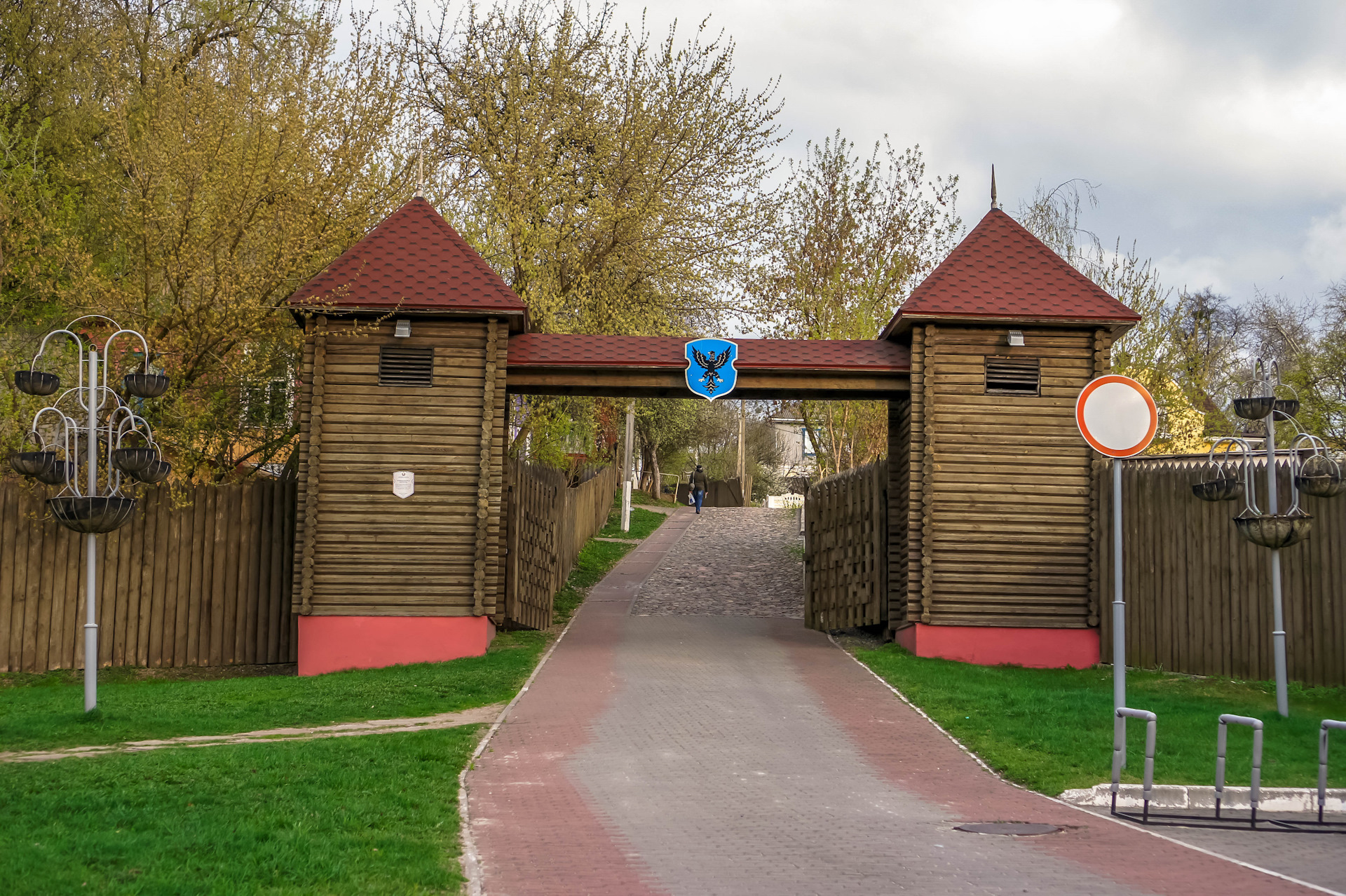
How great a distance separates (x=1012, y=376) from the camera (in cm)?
1611

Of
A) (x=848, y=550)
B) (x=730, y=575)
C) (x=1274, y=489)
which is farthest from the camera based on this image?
(x=730, y=575)

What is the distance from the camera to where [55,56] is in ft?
71.2

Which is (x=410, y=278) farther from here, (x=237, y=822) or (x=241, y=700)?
(x=237, y=822)

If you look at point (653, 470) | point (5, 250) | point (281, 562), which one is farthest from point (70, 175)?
point (653, 470)

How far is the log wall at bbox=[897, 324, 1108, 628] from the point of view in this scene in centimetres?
1584

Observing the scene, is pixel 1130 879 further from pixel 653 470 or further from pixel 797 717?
pixel 653 470

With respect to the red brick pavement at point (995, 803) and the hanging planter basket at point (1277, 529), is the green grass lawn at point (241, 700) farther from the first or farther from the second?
the hanging planter basket at point (1277, 529)

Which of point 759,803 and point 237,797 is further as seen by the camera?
point 759,803

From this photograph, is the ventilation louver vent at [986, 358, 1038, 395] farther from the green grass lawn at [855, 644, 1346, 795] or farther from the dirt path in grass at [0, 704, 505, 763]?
the dirt path in grass at [0, 704, 505, 763]

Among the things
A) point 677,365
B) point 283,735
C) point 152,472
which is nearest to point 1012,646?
point 677,365

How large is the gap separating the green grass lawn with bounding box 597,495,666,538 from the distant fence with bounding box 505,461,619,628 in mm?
10563

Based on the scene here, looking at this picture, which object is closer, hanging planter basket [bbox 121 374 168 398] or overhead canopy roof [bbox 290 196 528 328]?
hanging planter basket [bbox 121 374 168 398]

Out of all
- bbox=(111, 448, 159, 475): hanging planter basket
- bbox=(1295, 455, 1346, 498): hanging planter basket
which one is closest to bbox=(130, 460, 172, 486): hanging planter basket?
bbox=(111, 448, 159, 475): hanging planter basket

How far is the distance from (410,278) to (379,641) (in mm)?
4968
